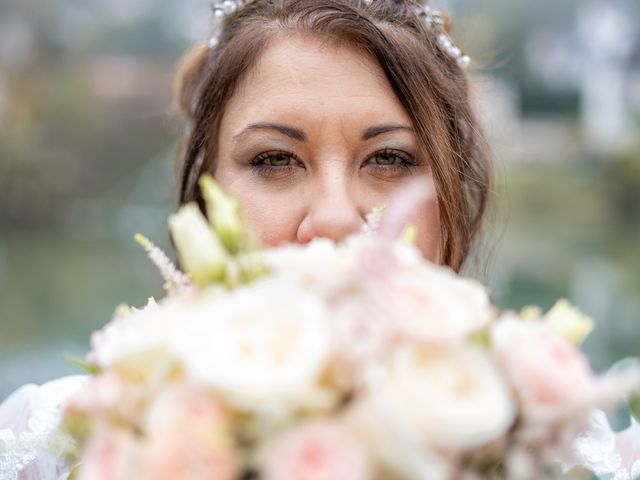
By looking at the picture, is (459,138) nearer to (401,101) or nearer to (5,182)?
(401,101)

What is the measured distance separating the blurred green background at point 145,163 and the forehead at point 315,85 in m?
4.67

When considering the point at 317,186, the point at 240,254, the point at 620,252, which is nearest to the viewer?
the point at 240,254

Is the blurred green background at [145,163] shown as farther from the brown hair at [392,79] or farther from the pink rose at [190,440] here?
the pink rose at [190,440]

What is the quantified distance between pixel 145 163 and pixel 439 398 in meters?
17.5

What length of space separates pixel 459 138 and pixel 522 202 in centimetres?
1433

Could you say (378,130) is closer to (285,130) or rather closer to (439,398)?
(285,130)

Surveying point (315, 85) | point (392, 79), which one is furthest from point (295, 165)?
point (392, 79)

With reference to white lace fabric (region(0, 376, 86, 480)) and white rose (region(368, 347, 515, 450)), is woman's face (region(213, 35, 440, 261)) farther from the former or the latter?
white rose (region(368, 347, 515, 450))

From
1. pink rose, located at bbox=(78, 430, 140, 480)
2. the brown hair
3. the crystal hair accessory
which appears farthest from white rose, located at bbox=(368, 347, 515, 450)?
the crystal hair accessory

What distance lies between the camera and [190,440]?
69cm

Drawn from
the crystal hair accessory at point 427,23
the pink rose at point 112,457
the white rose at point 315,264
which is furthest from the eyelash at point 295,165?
the pink rose at point 112,457

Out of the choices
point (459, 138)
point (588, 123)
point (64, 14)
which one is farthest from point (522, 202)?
point (459, 138)

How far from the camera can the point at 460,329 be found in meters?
0.71

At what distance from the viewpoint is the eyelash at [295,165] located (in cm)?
169
